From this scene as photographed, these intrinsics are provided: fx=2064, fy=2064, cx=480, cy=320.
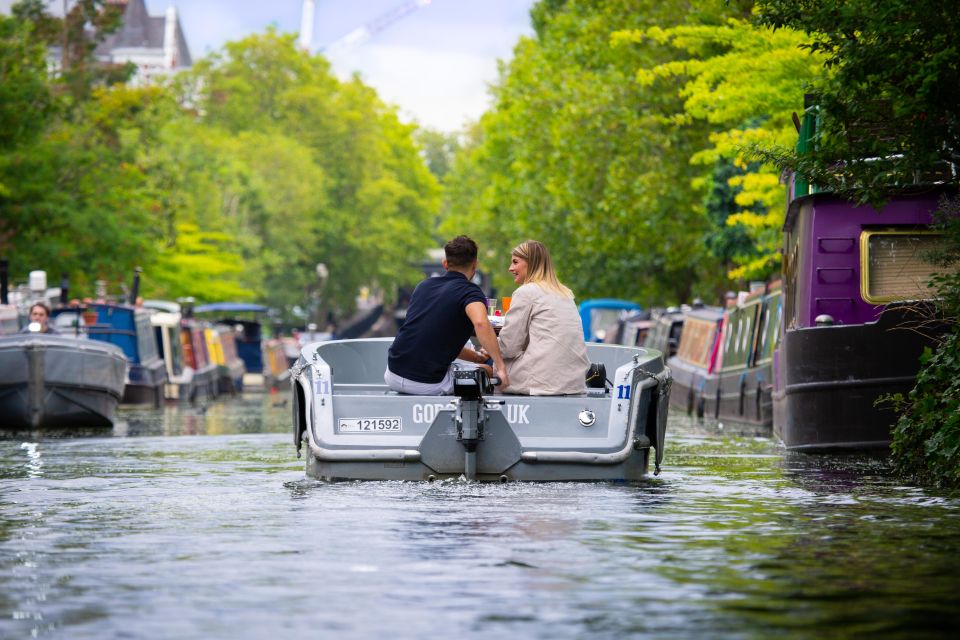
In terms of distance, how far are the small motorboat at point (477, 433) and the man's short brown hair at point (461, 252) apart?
2.81 ft

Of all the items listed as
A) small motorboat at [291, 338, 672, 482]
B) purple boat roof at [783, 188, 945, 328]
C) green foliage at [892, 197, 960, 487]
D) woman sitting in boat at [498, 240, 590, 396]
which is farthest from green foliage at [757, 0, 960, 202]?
purple boat roof at [783, 188, 945, 328]

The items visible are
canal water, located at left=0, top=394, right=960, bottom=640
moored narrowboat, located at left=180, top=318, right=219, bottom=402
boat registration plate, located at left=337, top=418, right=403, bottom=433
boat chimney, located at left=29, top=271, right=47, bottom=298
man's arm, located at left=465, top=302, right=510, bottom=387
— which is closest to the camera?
canal water, located at left=0, top=394, right=960, bottom=640

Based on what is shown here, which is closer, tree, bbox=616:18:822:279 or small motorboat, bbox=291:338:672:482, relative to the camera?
small motorboat, bbox=291:338:672:482

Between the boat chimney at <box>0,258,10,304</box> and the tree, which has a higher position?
the tree

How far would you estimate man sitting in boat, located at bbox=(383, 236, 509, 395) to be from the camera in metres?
14.1

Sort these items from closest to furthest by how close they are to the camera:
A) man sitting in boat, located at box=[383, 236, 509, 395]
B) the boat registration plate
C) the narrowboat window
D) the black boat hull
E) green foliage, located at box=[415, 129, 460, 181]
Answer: the boat registration plate < man sitting in boat, located at box=[383, 236, 509, 395] < the black boat hull < the narrowboat window < green foliage, located at box=[415, 129, 460, 181]

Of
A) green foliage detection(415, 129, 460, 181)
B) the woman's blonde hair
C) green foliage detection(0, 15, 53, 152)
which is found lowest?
the woman's blonde hair

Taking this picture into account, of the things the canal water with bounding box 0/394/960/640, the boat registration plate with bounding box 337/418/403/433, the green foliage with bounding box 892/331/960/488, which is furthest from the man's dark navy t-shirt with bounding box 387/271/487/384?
the green foliage with bounding box 892/331/960/488

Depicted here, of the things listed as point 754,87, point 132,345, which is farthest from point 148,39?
point 754,87

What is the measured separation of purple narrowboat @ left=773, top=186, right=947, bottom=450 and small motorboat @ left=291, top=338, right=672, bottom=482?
176 inches

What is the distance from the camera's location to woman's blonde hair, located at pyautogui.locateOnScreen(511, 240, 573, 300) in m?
14.4

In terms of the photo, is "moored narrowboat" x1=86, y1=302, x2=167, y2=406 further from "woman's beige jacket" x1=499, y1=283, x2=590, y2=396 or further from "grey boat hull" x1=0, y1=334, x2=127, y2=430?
"woman's beige jacket" x1=499, y1=283, x2=590, y2=396

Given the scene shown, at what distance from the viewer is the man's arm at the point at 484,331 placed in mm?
13938

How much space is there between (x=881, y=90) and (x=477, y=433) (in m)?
3.70
